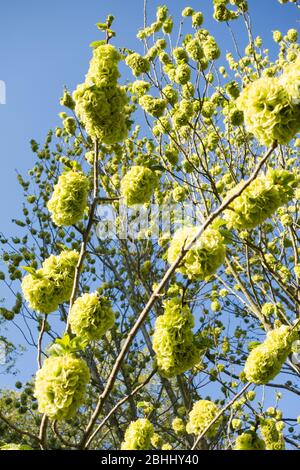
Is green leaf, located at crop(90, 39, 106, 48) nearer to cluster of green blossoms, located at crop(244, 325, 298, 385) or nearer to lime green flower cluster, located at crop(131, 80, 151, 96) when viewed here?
cluster of green blossoms, located at crop(244, 325, 298, 385)

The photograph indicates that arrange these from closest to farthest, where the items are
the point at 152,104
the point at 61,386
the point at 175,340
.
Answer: the point at 61,386 → the point at 175,340 → the point at 152,104

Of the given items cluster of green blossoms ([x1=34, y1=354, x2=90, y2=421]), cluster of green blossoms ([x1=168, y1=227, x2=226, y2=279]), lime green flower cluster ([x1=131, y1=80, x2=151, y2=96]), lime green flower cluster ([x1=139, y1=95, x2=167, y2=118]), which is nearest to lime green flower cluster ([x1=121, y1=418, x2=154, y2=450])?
cluster of green blossoms ([x1=34, y1=354, x2=90, y2=421])

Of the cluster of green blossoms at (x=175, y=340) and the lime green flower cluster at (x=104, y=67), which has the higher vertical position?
the lime green flower cluster at (x=104, y=67)

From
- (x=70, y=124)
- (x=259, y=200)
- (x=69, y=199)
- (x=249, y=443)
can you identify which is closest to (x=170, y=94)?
(x=70, y=124)

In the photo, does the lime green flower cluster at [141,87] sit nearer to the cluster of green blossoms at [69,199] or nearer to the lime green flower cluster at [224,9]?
the lime green flower cluster at [224,9]

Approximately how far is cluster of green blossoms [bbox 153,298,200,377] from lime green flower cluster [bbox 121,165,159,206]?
776mm

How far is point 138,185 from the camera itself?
300cm

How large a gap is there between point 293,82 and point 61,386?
1.84 metres

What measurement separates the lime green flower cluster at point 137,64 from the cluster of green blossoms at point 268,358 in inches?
146

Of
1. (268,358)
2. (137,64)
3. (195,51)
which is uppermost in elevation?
(195,51)

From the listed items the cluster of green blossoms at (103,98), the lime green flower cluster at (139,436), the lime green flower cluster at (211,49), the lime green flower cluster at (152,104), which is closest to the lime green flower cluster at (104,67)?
the cluster of green blossoms at (103,98)

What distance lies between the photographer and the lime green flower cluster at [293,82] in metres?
2.04

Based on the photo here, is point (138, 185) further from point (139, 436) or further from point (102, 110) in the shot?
point (139, 436)
